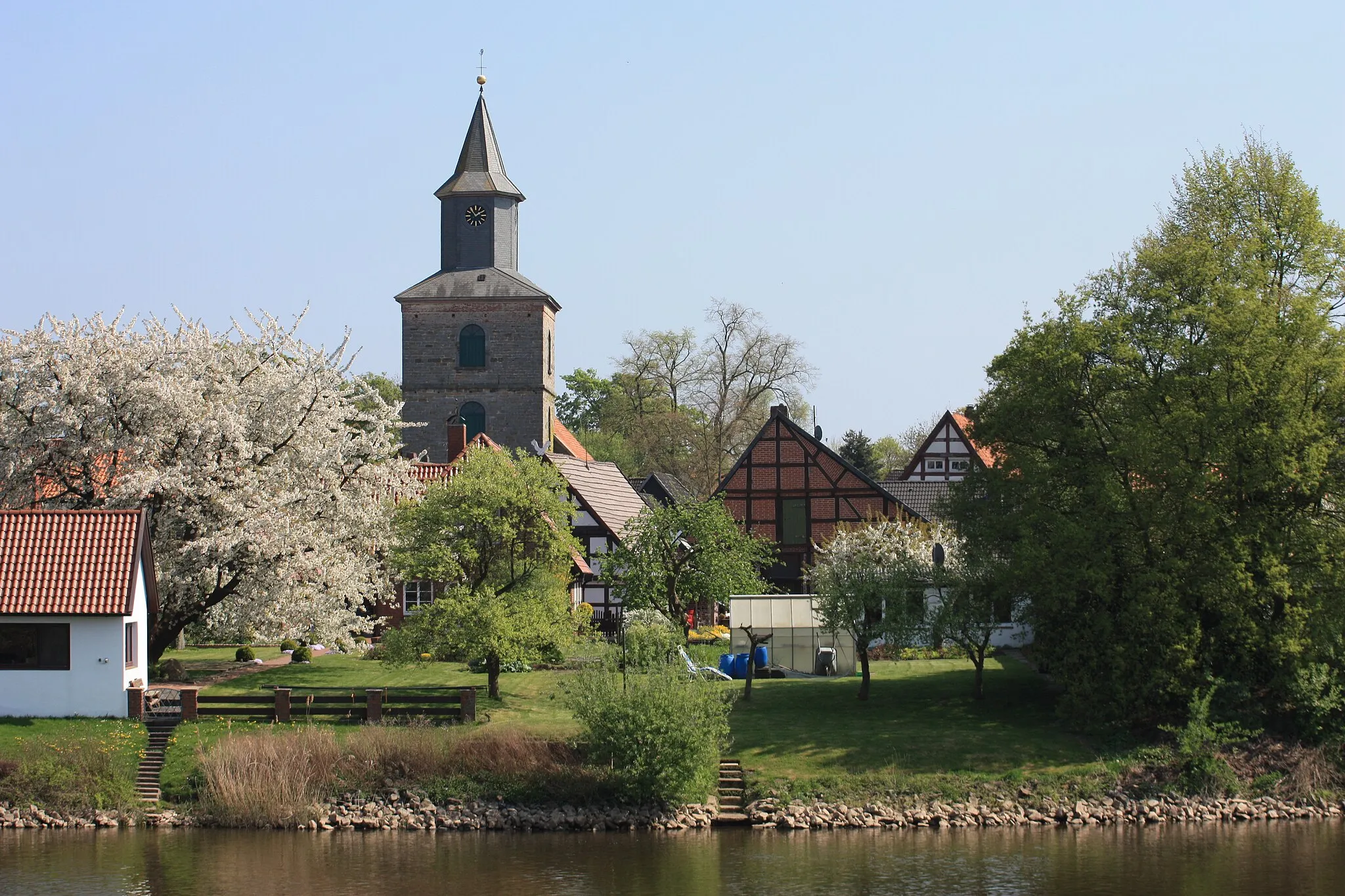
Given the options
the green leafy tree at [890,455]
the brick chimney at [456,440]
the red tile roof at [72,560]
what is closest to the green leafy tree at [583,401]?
the green leafy tree at [890,455]

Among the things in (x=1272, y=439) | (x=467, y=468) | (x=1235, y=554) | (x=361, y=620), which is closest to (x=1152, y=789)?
(x=1235, y=554)

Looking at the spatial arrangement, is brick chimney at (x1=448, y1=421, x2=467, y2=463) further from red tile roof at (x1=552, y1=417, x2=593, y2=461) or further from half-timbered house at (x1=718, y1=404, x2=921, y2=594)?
red tile roof at (x1=552, y1=417, x2=593, y2=461)

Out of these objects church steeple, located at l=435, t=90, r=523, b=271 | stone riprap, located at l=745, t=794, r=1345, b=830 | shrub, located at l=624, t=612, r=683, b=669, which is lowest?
stone riprap, located at l=745, t=794, r=1345, b=830

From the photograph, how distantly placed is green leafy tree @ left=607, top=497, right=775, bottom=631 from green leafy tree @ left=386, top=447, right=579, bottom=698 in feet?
8.71

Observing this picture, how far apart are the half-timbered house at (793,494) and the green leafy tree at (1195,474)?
21899 millimetres

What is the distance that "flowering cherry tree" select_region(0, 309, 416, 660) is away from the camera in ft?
121

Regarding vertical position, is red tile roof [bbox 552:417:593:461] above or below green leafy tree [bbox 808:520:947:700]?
above

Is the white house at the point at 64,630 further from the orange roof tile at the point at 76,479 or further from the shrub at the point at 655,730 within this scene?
the shrub at the point at 655,730

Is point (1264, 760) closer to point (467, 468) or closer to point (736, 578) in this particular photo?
point (736, 578)

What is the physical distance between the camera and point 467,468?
37.9 meters

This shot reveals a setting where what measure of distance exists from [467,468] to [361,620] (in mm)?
5726

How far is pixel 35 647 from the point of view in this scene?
32.8m

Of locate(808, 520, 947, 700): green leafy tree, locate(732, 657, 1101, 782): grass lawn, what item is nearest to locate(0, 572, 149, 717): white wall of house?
locate(732, 657, 1101, 782): grass lawn

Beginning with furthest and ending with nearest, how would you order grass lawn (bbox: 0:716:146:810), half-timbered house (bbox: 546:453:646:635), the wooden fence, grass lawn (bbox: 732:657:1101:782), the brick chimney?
the brick chimney, half-timbered house (bbox: 546:453:646:635), the wooden fence, grass lawn (bbox: 732:657:1101:782), grass lawn (bbox: 0:716:146:810)
